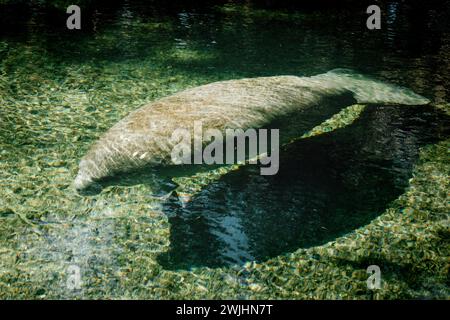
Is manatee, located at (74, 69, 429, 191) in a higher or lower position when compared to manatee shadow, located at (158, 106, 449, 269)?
higher

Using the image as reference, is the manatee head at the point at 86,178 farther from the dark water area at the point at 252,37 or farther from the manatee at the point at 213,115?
the dark water area at the point at 252,37

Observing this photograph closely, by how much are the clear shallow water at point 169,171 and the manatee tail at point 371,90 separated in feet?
1.28

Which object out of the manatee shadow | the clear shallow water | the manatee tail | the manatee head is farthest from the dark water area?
the manatee head

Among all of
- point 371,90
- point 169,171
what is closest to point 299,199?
point 169,171

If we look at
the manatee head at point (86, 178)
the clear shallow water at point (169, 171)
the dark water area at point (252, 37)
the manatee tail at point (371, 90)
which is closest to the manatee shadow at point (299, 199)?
the clear shallow water at point (169, 171)

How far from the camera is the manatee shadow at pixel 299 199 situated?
3.36 metres

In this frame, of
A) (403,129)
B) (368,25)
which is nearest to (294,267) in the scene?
(403,129)

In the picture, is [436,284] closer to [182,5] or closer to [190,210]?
[190,210]

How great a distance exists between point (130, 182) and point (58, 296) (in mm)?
1029

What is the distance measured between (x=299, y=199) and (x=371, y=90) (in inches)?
82.2

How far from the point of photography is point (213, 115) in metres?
3.61

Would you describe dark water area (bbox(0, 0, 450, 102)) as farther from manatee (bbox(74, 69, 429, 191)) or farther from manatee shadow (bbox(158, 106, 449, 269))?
manatee (bbox(74, 69, 429, 191))

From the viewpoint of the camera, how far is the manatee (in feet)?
11.0

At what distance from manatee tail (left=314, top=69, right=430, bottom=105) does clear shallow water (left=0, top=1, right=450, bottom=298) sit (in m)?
0.39
